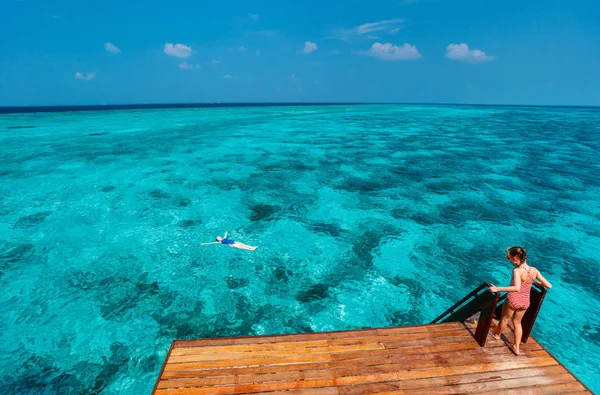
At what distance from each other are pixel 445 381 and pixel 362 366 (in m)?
1.41

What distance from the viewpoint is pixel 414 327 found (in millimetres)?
6340

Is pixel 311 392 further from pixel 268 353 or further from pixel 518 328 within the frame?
pixel 518 328

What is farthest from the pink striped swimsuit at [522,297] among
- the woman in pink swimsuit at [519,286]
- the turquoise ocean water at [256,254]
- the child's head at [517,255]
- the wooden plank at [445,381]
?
the turquoise ocean water at [256,254]

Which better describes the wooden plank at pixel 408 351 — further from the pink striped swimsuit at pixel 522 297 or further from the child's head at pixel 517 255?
the child's head at pixel 517 255

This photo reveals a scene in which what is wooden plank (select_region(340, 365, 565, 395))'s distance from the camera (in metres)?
4.96

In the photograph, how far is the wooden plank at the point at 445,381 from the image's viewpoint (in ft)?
16.3

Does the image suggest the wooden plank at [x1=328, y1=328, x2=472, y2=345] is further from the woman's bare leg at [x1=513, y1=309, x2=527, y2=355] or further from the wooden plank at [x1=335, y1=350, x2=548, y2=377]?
the woman's bare leg at [x1=513, y1=309, x2=527, y2=355]

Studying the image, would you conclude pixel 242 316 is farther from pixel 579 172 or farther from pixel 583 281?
pixel 579 172

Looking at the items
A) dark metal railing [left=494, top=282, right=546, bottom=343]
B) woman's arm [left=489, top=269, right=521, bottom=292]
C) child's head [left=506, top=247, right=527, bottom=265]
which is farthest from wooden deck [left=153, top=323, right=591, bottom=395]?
child's head [left=506, top=247, right=527, bottom=265]

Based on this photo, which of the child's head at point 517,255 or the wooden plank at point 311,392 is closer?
the wooden plank at point 311,392

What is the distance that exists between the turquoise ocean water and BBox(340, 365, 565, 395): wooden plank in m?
4.57

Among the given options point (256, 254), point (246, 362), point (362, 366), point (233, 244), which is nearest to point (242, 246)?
point (233, 244)

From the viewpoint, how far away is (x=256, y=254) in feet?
43.6

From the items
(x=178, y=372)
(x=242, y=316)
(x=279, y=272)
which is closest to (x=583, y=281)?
(x=279, y=272)
